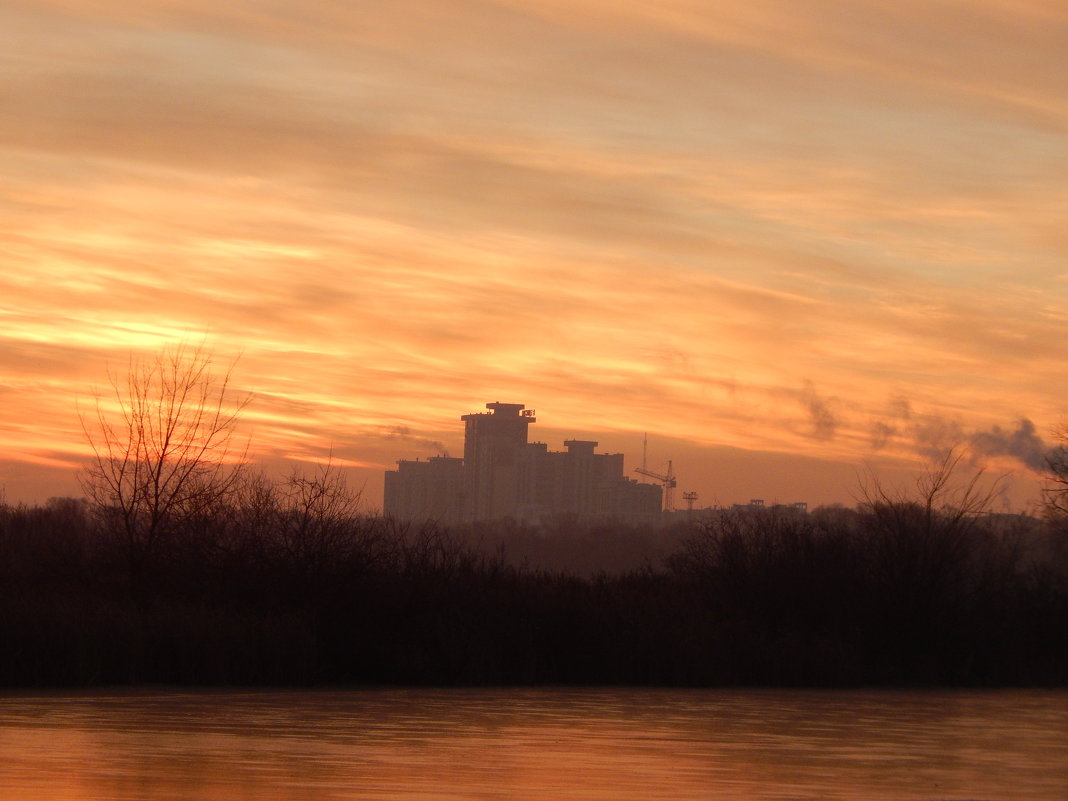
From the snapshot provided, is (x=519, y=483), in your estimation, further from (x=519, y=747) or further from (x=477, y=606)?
(x=519, y=747)

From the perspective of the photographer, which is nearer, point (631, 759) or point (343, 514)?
point (631, 759)

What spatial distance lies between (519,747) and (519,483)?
158m

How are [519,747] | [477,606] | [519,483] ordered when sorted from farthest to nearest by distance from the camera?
[519,483]
[477,606]
[519,747]

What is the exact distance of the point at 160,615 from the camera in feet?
74.9

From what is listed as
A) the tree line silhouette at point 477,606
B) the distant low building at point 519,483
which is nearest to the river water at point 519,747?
the tree line silhouette at point 477,606

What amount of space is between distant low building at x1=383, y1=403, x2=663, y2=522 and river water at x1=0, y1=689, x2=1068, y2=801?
139m

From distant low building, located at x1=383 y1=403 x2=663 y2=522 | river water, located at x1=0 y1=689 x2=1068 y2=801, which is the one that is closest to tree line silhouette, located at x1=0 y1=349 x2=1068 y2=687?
river water, located at x1=0 y1=689 x2=1068 y2=801

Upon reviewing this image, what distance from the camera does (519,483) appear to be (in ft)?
571

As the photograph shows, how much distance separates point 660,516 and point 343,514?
5190 inches

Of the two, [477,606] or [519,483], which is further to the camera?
[519,483]

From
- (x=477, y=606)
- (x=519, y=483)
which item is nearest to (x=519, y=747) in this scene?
(x=477, y=606)

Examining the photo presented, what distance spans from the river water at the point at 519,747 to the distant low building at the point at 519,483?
Result: 455 feet

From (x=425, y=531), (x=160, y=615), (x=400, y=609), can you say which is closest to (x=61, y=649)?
(x=160, y=615)

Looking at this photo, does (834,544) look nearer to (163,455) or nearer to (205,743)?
(163,455)
